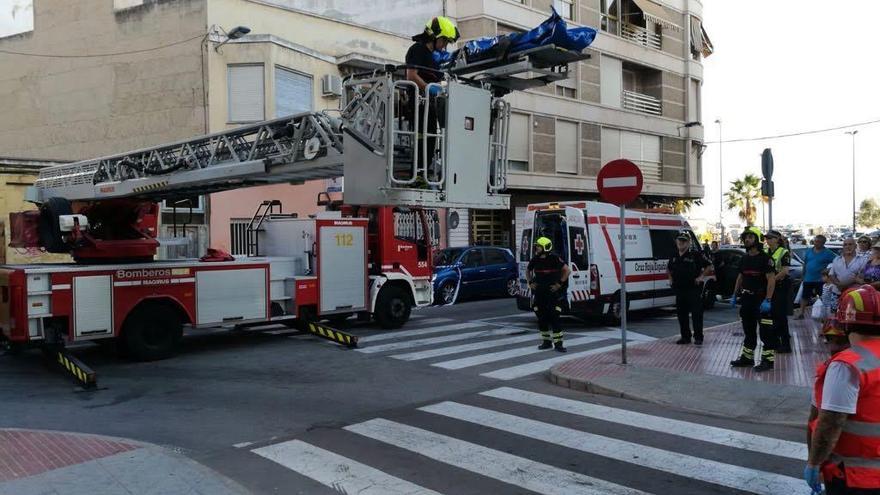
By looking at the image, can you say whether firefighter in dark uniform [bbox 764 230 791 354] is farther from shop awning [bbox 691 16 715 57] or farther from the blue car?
shop awning [bbox 691 16 715 57]

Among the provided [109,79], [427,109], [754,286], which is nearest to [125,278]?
[427,109]

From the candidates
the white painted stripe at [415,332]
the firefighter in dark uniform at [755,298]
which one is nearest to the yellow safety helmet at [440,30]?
the firefighter in dark uniform at [755,298]

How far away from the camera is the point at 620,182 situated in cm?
966

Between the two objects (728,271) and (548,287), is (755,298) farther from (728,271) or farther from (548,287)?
(728,271)

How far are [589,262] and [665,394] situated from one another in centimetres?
597

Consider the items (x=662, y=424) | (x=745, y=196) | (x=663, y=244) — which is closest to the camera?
(x=662, y=424)

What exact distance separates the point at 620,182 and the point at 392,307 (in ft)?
19.5

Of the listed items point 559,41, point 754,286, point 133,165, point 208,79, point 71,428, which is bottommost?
point 71,428

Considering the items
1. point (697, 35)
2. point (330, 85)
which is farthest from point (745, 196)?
point (330, 85)

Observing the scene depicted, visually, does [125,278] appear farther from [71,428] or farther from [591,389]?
[591,389]

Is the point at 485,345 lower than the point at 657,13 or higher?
lower

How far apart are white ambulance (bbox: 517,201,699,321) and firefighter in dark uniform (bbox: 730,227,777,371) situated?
4.32 metres

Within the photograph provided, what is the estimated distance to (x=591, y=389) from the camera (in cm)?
848

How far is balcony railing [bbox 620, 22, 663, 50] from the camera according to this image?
3309 cm
